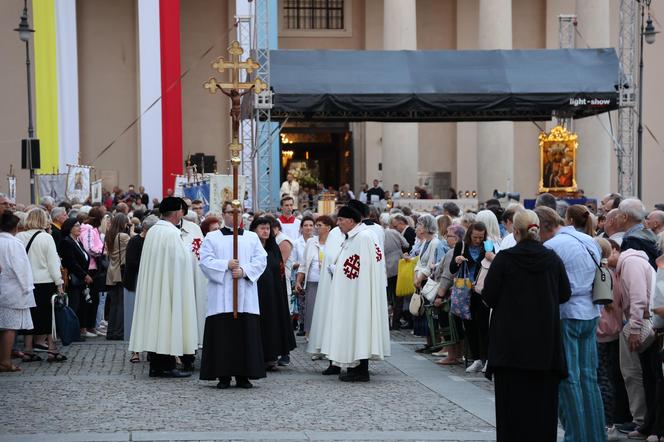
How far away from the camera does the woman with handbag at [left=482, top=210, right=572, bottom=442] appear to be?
27.3 ft

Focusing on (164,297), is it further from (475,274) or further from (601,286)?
(601,286)

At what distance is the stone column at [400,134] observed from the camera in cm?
3678

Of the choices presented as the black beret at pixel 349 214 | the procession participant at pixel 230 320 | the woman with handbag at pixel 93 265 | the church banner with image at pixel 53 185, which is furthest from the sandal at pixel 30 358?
the church banner with image at pixel 53 185

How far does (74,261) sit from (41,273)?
5.19ft

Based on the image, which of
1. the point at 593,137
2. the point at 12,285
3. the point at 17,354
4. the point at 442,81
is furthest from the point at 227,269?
the point at 593,137

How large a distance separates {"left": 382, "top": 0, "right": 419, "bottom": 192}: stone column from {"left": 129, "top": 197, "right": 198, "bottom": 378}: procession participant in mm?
Answer: 23947

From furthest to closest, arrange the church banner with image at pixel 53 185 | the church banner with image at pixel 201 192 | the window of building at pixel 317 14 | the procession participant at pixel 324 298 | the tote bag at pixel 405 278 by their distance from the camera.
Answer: the window of building at pixel 317 14 < the church banner with image at pixel 53 185 < the church banner with image at pixel 201 192 < the tote bag at pixel 405 278 < the procession participant at pixel 324 298

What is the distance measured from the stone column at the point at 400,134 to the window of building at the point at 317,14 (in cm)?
714

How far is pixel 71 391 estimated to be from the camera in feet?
39.4

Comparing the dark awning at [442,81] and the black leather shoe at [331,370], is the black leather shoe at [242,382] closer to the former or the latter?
the black leather shoe at [331,370]

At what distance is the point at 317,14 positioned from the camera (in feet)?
145

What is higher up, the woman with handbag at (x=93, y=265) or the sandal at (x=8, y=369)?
the woman with handbag at (x=93, y=265)

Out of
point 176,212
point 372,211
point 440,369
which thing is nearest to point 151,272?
point 176,212

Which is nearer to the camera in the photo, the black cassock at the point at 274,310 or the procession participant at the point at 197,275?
the black cassock at the point at 274,310
